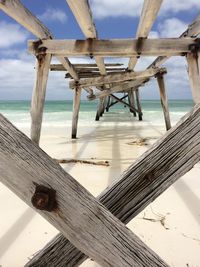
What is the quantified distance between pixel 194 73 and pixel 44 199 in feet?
12.7

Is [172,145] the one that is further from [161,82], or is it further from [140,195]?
[161,82]

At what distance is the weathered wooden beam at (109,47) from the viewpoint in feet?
14.6

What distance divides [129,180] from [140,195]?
0.07 metres

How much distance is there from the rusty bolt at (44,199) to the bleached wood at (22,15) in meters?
2.15

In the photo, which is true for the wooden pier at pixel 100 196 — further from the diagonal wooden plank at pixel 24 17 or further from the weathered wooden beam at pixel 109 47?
the weathered wooden beam at pixel 109 47

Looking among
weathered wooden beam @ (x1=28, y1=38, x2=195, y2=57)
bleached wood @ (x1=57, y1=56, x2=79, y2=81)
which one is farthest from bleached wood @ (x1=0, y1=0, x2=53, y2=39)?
bleached wood @ (x1=57, y1=56, x2=79, y2=81)

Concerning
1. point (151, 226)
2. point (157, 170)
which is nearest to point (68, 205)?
point (157, 170)

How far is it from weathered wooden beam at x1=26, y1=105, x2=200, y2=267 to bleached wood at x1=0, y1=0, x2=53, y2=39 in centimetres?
214

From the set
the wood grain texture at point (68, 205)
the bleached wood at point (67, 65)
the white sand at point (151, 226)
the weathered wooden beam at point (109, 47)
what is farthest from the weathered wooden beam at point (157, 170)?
the bleached wood at point (67, 65)

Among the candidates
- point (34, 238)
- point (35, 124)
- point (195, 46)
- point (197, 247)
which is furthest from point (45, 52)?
point (197, 247)

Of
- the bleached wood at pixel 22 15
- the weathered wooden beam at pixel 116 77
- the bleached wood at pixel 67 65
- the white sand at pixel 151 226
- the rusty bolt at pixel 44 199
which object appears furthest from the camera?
the weathered wooden beam at pixel 116 77

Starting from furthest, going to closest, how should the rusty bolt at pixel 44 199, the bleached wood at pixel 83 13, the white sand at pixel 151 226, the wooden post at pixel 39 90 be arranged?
the wooden post at pixel 39 90, the bleached wood at pixel 83 13, the white sand at pixel 151 226, the rusty bolt at pixel 44 199

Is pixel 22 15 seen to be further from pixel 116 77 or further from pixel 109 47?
pixel 116 77

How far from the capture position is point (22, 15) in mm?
3012
